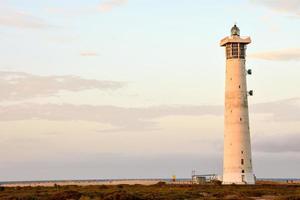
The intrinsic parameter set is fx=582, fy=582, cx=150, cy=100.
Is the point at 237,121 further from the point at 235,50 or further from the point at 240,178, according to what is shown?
the point at 235,50

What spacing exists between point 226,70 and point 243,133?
9397 mm

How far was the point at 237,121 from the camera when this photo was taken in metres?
79.6

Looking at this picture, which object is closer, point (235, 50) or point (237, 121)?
point (237, 121)

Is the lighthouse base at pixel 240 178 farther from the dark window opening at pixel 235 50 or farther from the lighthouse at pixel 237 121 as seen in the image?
the dark window opening at pixel 235 50

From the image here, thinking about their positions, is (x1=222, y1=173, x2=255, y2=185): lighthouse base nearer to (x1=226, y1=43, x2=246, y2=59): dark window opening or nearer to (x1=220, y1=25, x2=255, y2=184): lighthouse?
(x1=220, y1=25, x2=255, y2=184): lighthouse

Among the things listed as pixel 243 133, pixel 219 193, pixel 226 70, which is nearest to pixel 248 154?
pixel 243 133

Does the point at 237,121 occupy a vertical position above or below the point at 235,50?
below

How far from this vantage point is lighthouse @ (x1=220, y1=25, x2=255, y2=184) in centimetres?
7931

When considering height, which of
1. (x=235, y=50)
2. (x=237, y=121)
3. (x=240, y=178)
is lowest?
(x=240, y=178)

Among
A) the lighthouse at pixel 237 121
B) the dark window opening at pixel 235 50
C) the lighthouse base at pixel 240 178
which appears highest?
the dark window opening at pixel 235 50

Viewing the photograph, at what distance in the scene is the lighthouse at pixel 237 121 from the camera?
79.3 m

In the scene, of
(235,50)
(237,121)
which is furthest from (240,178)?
(235,50)

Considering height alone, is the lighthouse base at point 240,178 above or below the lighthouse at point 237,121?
below

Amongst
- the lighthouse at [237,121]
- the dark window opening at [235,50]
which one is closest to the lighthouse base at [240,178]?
the lighthouse at [237,121]
